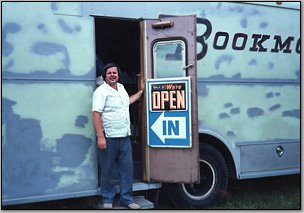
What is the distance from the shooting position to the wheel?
5719mm

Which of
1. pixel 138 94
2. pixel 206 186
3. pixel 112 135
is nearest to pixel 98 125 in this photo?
pixel 112 135

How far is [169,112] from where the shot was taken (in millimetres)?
5367

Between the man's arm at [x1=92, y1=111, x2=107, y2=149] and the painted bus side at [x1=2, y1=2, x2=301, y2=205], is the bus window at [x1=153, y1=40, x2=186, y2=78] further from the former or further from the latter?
the man's arm at [x1=92, y1=111, x2=107, y2=149]

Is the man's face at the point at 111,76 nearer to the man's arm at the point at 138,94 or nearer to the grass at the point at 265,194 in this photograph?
the man's arm at the point at 138,94

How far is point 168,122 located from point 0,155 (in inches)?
76.0

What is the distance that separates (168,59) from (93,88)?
40.5 inches

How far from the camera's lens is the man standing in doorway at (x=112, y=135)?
498 cm

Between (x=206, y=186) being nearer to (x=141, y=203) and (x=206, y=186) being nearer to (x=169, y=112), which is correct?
(x=141, y=203)

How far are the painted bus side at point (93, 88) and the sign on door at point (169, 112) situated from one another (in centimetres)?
45

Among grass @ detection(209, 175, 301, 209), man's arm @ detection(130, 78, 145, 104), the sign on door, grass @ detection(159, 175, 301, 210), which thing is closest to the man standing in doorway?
man's arm @ detection(130, 78, 145, 104)

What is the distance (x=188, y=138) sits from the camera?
530cm

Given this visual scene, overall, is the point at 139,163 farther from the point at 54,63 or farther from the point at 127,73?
the point at 54,63

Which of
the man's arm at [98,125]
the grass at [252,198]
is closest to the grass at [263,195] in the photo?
the grass at [252,198]

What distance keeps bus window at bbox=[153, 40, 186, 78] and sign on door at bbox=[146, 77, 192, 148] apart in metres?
0.16
